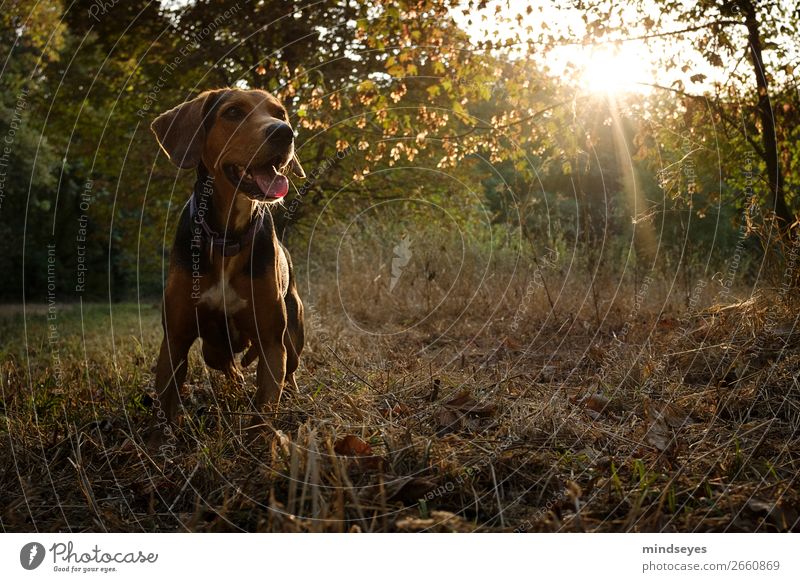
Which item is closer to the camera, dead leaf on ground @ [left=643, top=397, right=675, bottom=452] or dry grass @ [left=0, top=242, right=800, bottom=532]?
dry grass @ [left=0, top=242, right=800, bottom=532]

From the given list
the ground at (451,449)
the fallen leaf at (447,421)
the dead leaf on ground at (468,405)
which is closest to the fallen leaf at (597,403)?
the ground at (451,449)

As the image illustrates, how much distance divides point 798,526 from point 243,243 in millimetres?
3465

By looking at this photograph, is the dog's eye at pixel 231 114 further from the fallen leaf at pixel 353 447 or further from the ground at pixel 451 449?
the fallen leaf at pixel 353 447

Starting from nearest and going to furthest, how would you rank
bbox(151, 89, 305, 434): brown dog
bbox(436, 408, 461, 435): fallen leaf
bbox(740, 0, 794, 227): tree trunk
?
bbox(436, 408, 461, 435): fallen leaf < bbox(151, 89, 305, 434): brown dog < bbox(740, 0, 794, 227): tree trunk

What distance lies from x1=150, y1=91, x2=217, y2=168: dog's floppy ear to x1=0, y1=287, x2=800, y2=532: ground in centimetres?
158

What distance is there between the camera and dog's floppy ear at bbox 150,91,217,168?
14.9 feet

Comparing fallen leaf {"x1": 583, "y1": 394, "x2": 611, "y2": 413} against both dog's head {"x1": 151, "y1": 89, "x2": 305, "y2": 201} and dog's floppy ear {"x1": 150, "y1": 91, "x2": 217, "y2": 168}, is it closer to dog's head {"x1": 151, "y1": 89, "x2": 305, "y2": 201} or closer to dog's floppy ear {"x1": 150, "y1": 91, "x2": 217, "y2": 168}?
dog's head {"x1": 151, "y1": 89, "x2": 305, "y2": 201}

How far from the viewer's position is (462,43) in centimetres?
712

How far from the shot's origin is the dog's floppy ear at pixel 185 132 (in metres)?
4.54

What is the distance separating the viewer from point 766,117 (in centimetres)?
620

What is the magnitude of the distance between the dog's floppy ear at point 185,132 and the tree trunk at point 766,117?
13.9 ft

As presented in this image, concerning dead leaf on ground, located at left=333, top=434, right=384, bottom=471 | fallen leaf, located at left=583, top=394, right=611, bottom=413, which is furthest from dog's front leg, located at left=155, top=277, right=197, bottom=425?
fallen leaf, located at left=583, top=394, right=611, bottom=413
